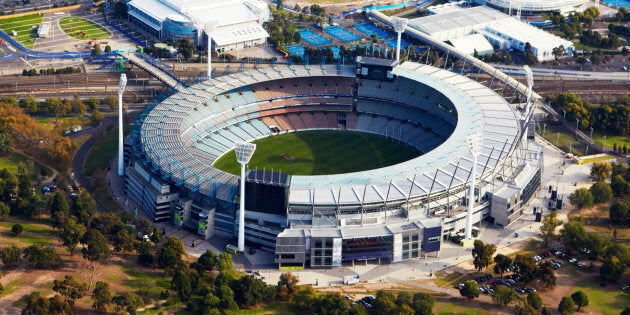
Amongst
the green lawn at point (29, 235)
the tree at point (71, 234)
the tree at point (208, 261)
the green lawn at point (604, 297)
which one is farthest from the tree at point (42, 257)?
the green lawn at point (604, 297)

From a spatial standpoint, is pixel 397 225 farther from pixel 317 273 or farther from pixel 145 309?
pixel 145 309

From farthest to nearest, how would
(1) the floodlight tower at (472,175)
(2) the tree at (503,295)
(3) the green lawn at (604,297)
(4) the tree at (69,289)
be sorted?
(1) the floodlight tower at (472,175)
(3) the green lawn at (604,297)
(2) the tree at (503,295)
(4) the tree at (69,289)

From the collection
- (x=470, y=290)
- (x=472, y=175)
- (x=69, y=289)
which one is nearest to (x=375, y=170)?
(x=472, y=175)

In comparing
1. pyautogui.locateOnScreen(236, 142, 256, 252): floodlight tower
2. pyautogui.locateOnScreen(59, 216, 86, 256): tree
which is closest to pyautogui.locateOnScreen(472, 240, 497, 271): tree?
pyautogui.locateOnScreen(236, 142, 256, 252): floodlight tower

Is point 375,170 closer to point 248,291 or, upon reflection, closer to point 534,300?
point 248,291

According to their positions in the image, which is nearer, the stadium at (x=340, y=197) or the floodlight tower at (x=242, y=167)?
the floodlight tower at (x=242, y=167)

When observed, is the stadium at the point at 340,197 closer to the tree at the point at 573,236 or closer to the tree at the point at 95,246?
the tree at the point at 573,236
